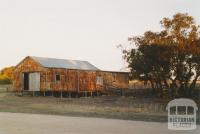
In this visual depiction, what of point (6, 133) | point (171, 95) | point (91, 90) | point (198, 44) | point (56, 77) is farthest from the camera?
point (91, 90)

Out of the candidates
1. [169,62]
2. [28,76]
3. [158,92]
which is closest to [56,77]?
[28,76]

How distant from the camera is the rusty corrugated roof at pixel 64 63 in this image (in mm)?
52656

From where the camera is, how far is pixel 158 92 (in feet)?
153

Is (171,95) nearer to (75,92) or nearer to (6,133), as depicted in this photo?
(75,92)

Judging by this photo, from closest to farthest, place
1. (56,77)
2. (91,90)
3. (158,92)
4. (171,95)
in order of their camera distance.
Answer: (171,95), (158,92), (56,77), (91,90)

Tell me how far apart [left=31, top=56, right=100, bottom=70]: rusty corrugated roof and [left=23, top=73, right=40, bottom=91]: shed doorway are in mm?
1737

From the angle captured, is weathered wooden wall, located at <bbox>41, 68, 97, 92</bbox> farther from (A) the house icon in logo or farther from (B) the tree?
(A) the house icon in logo

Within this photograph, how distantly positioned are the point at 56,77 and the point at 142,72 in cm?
1242

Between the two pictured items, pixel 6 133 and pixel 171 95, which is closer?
pixel 6 133

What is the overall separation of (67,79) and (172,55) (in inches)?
624

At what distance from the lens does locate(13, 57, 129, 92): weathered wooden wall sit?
51.5 metres

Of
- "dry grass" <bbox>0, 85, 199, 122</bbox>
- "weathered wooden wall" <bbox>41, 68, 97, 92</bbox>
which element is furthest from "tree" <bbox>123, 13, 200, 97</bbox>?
"weathered wooden wall" <bbox>41, 68, 97, 92</bbox>

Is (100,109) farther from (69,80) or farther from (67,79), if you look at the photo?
(69,80)

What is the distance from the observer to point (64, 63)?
→ 2195 inches
